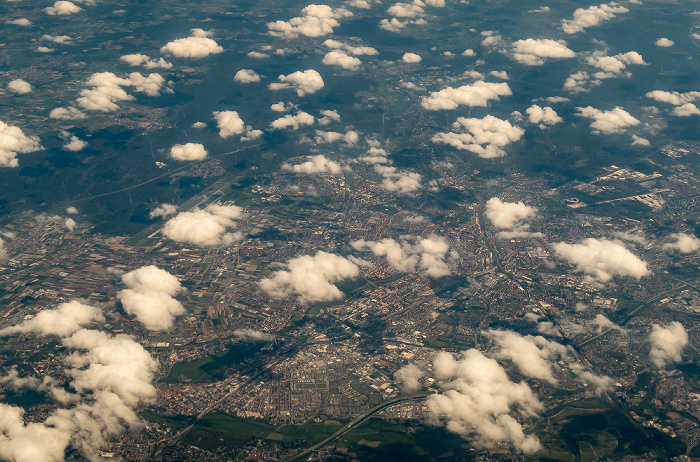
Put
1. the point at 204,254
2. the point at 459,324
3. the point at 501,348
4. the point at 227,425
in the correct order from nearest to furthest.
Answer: the point at 227,425 < the point at 501,348 < the point at 459,324 < the point at 204,254

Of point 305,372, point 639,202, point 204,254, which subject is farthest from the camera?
point 639,202

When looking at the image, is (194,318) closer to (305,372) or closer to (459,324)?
(305,372)

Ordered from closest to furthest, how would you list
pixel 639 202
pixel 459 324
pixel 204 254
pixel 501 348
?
pixel 501 348
pixel 459 324
pixel 204 254
pixel 639 202

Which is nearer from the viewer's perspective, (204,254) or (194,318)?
(194,318)

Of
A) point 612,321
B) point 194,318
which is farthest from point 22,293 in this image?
point 612,321

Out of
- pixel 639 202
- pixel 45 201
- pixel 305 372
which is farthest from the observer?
pixel 639 202

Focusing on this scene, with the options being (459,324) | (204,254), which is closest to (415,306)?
(459,324)

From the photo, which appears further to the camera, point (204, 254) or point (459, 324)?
point (204, 254)

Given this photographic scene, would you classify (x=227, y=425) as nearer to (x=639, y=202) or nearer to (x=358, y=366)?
(x=358, y=366)
